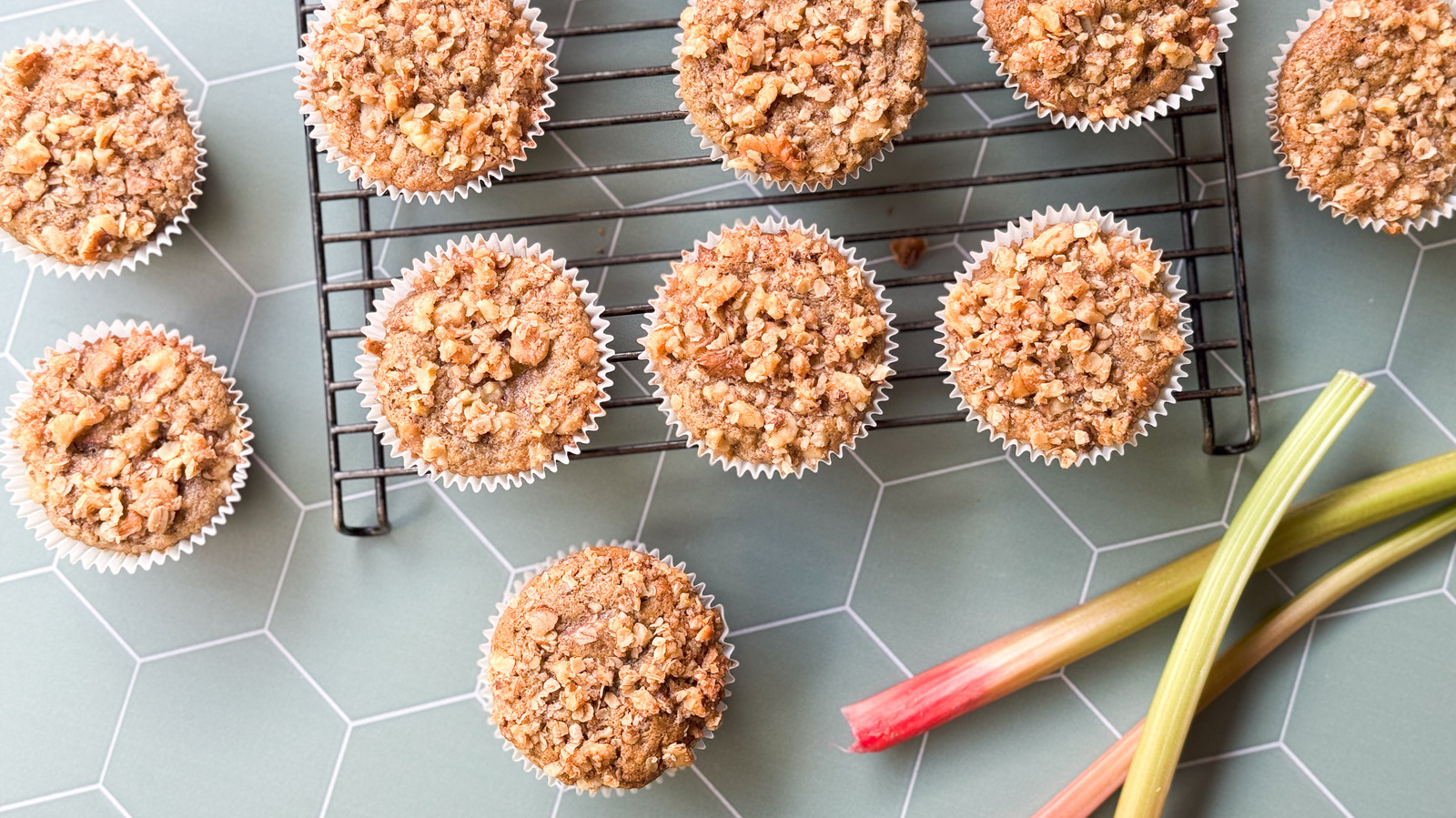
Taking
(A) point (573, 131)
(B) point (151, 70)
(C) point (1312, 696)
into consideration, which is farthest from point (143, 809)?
(C) point (1312, 696)

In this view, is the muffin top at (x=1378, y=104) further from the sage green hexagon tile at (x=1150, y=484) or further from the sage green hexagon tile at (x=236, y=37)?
the sage green hexagon tile at (x=236, y=37)

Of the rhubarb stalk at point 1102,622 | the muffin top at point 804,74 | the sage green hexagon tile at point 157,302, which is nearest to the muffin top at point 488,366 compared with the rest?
the muffin top at point 804,74

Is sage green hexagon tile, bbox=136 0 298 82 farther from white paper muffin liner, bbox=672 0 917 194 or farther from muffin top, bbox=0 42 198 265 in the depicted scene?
white paper muffin liner, bbox=672 0 917 194

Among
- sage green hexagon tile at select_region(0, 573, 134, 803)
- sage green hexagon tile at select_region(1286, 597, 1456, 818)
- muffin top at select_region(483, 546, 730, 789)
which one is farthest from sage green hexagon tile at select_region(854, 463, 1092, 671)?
sage green hexagon tile at select_region(0, 573, 134, 803)

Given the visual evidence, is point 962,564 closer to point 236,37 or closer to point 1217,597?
point 1217,597

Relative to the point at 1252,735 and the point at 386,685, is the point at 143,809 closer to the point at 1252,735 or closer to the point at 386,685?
the point at 386,685

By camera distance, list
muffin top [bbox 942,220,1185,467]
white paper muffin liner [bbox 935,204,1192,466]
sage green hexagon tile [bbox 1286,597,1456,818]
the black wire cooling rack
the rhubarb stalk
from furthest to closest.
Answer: sage green hexagon tile [bbox 1286,597,1456,818] → the rhubarb stalk → the black wire cooling rack → white paper muffin liner [bbox 935,204,1192,466] → muffin top [bbox 942,220,1185,467]
